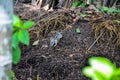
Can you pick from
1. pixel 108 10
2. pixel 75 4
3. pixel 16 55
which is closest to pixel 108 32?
pixel 108 10

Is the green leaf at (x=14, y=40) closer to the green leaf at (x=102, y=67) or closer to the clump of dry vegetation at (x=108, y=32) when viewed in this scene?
the green leaf at (x=102, y=67)

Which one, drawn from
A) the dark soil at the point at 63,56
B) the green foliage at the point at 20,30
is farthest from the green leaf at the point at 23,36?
the dark soil at the point at 63,56

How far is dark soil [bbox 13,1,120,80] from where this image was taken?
8.49ft

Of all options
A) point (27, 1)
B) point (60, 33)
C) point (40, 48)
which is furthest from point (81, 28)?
point (27, 1)

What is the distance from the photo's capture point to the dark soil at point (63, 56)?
259 centimetres

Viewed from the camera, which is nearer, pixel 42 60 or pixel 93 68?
pixel 93 68

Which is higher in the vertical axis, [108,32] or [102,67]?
[102,67]

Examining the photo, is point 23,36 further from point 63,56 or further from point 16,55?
point 63,56

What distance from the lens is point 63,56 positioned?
2793 mm

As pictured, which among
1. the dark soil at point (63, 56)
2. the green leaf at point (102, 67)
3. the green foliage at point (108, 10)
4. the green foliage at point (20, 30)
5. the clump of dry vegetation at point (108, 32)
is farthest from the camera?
the green foliage at point (108, 10)

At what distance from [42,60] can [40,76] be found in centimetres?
22

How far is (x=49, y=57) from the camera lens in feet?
9.12

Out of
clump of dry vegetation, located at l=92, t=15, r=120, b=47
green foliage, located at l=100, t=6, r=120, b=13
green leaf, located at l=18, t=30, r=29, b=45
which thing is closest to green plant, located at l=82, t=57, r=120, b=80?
green leaf, located at l=18, t=30, r=29, b=45

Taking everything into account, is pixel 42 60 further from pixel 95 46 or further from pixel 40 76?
pixel 95 46
